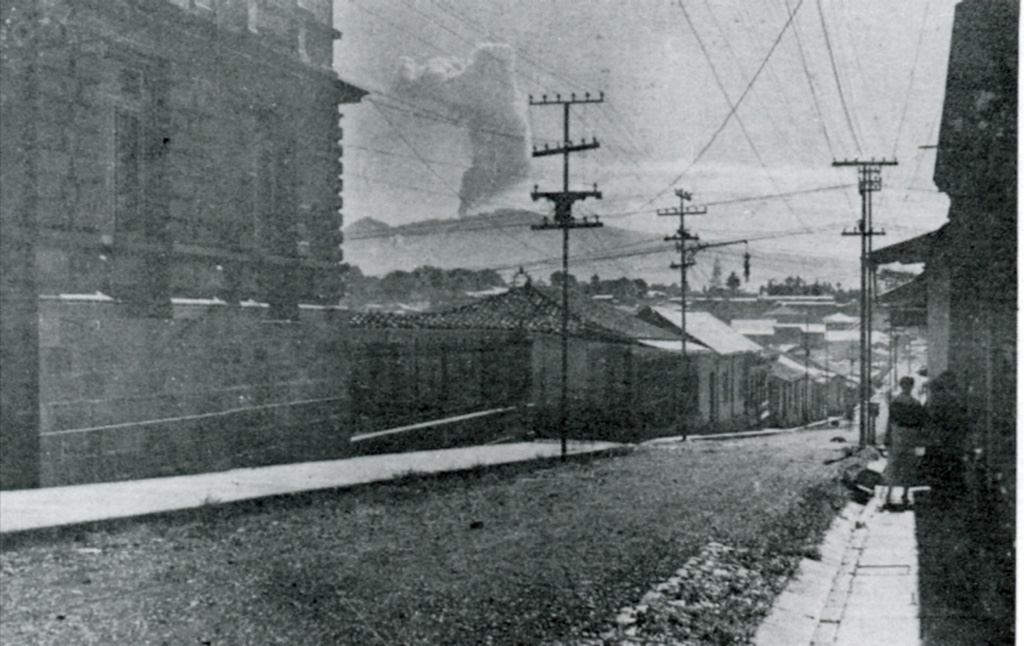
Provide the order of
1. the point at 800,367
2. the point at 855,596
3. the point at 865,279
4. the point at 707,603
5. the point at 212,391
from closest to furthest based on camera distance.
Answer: the point at 707,603 < the point at 855,596 < the point at 212,391 < the point at 865,279 < the point at 800,367

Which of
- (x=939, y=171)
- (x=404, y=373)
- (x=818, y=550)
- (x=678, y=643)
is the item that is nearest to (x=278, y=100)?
(x=404, y=373)

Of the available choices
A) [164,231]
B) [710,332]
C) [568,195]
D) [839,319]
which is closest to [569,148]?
[568,195]

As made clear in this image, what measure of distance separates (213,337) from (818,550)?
876 centimetres

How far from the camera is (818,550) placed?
8383 mm

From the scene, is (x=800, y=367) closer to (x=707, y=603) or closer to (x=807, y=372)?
(x=807, y=372)

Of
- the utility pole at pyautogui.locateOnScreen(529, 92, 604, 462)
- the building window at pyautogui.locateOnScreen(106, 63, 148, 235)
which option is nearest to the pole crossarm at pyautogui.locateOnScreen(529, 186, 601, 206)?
the utility pole at pyautogui.locateOnScreen(529, 92, 604, 462)

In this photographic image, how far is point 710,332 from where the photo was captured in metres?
40.2

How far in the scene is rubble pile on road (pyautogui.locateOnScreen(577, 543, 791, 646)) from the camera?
568cm

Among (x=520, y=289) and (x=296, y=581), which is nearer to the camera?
(x=296, y=581)

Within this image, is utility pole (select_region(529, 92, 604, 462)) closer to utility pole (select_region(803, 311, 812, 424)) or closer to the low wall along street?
the low wall along street

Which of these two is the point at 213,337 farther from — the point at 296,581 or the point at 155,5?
the point at 296,581

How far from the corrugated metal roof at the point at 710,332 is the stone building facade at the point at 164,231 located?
→ 2329 cm

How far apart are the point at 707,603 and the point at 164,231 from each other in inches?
365

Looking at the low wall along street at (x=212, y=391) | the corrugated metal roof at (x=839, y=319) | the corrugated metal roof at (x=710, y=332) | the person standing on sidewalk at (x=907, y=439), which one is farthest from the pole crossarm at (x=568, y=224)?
the corrugated metal roof at (x=839, y=319)
